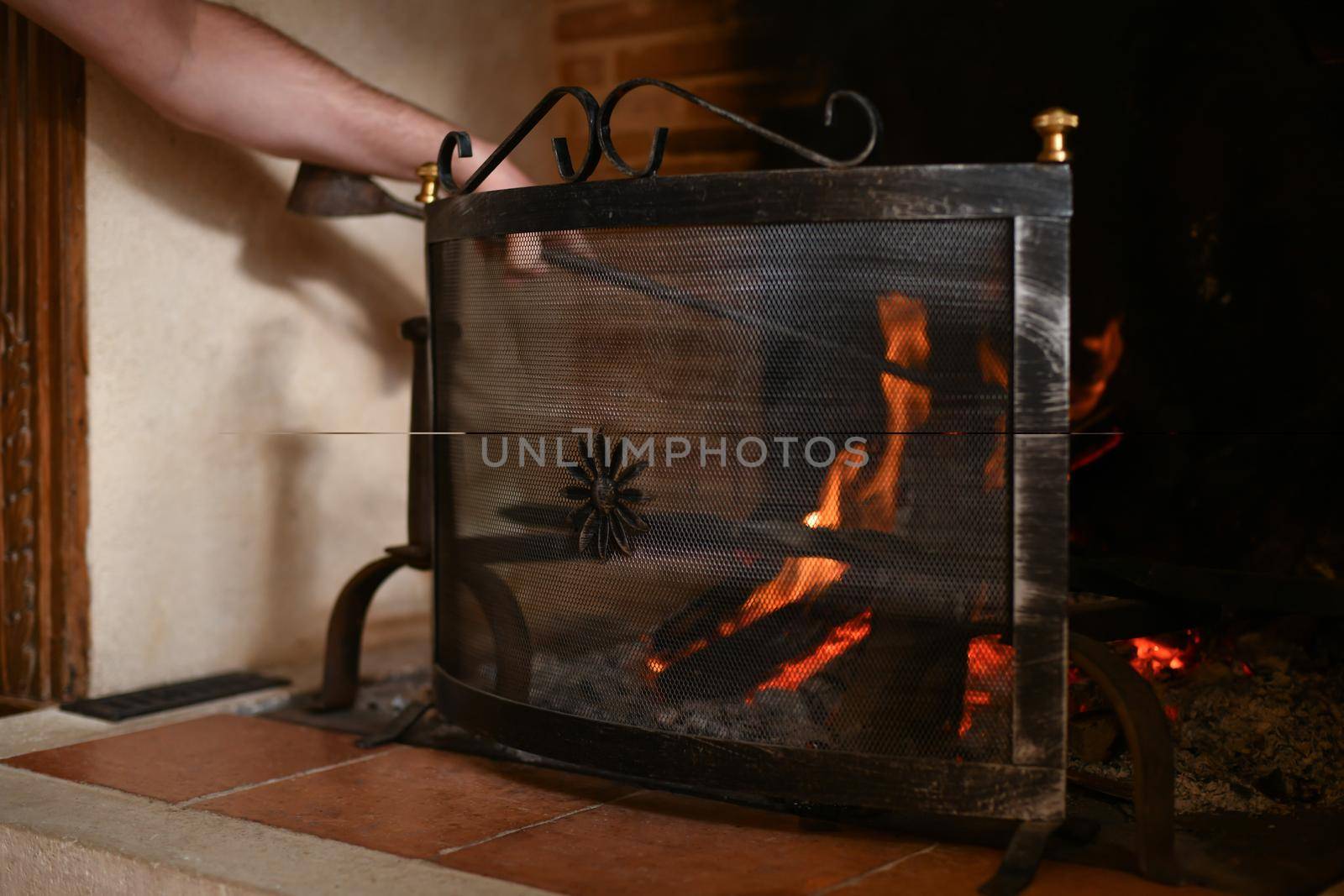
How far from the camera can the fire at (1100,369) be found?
6.23ft

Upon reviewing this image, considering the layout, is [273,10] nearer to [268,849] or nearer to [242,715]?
[242,715]

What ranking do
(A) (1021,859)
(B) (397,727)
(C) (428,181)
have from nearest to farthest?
1. (A) (1021,859)
2. (C) (428,181)
3. (B) (397,727)

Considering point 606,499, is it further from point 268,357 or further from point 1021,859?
point 268,357

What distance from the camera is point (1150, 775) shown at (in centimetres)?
121

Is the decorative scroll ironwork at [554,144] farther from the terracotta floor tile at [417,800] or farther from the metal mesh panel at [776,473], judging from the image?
the terracotta floor tile at [417,800]

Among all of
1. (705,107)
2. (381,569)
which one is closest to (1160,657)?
(705,107)

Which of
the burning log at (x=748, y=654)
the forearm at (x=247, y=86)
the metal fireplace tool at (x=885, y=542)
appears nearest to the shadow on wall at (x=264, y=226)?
the forearm at (x=247, y=86)

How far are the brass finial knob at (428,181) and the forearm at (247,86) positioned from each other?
0.23 m

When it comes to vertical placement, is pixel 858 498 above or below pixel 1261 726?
above

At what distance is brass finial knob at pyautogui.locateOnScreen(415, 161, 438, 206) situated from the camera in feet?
5.24

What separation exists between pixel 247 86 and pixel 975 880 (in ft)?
4.55

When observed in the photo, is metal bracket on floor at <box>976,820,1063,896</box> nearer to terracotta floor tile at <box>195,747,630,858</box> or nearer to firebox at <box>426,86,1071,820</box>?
firebox at <box>426,86,1071,820</box>

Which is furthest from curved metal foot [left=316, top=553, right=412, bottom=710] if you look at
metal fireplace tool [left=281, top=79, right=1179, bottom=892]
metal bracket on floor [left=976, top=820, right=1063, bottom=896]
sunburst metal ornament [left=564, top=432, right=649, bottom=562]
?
metal bracket on floor [left=976, top=820, right=1063, bottom=896]

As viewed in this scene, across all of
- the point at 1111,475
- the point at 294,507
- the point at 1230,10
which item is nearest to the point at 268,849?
the point at 294,507
